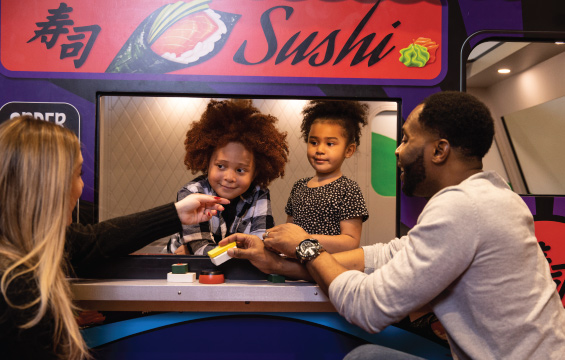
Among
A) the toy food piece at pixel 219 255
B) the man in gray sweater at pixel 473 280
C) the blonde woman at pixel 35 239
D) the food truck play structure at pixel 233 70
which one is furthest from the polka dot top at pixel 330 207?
the blonde woman at pixel 35 239

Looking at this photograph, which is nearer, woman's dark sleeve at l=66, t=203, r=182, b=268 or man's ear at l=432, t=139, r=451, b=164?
man's ear at l=432, t=139, r=451, b=164

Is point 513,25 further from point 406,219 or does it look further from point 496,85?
point 406,219

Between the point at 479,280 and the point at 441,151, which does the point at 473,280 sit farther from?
the point at 441,151

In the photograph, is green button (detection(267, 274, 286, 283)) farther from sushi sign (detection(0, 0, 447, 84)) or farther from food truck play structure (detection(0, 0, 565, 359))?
sushi sign (detection(0, 0, 447, 84))

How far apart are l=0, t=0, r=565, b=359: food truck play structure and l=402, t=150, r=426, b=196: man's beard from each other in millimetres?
326

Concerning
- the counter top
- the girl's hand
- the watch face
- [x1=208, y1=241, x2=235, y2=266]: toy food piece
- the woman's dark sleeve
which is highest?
the girl's hand

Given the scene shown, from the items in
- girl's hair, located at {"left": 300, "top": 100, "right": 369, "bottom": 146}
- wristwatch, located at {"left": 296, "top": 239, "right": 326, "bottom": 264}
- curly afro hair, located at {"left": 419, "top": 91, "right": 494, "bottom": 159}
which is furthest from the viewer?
girl's hair, located at {"left": 300, "top": 100, "right": 369, "bottom": 146}

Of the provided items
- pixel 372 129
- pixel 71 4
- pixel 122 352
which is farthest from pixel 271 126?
pixel 122 352

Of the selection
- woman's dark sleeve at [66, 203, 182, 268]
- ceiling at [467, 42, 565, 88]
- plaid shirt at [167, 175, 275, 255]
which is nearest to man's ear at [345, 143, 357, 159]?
plaid shirt at [167, 175, 275, 255]

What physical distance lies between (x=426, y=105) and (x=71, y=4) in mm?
1378

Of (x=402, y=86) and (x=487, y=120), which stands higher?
(x=402, y=86)

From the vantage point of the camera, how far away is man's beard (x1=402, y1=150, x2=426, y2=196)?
160 cm

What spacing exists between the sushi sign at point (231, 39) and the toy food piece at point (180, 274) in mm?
741

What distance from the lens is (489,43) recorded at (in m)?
2.03
